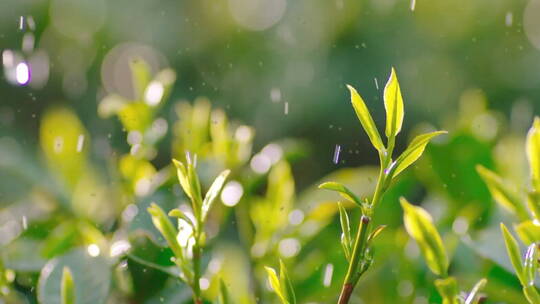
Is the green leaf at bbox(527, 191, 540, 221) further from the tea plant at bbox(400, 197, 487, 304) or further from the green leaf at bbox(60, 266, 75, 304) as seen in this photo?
the green leaf at bbox(60, 266, 75, 304)

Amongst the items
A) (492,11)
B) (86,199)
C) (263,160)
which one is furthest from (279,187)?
(492,11)

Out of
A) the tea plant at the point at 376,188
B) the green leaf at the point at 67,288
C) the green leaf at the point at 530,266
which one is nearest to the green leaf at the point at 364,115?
the tea plant at the point at 376,188

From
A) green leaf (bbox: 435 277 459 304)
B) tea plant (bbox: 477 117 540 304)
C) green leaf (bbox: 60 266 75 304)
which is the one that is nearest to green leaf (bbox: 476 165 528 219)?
tea plant (bbox: 477 117 540 304)

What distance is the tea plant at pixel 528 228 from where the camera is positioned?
1.47ft

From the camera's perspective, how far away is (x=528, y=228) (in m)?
0.48

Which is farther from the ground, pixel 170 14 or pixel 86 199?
pixel 86 199

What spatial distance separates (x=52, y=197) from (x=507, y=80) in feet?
4.26

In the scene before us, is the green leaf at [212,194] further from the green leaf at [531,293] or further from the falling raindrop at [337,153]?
the falling raindrop at [337,153]

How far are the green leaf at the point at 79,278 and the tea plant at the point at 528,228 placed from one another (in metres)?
0.27

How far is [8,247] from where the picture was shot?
0.67 metres

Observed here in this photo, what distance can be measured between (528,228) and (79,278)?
31 centimetres

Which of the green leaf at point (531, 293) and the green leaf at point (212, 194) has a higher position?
the green leaf at point (212, 194)

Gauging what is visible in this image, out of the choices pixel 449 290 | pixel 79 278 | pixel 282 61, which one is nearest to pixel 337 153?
pixel 282 61

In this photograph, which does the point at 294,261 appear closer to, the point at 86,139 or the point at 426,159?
the point at 426,159
